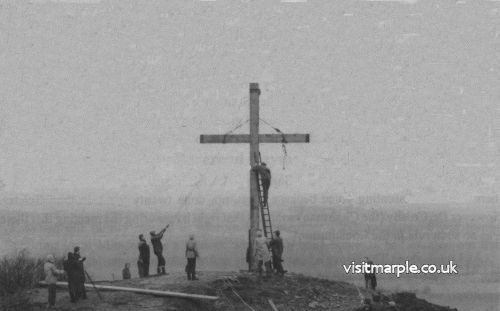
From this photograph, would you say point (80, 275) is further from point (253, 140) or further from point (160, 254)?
point (253, 140)

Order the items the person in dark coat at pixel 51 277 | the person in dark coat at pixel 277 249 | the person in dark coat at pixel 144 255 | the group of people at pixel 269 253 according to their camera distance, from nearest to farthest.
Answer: the person in dark coat at pixel 51 277 → the group of people at pixel 269 253 → the person in dark coat at pixel 277 249 → the person in dark coat at pixel 144 255

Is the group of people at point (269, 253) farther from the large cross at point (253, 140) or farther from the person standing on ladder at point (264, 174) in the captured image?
Result: the person standing on ladder at point (264, 174)

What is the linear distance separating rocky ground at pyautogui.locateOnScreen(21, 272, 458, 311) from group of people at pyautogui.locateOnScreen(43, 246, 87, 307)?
0.31 metres

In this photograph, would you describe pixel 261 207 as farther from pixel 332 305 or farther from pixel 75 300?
pixel 75 300

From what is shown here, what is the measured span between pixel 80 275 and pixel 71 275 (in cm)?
29

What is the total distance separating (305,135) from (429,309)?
317 inches

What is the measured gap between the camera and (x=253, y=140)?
80.7 feet

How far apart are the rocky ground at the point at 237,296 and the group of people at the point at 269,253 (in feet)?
1.34

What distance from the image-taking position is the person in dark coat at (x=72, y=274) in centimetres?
1928

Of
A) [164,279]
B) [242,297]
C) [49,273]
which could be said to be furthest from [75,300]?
[242,297]

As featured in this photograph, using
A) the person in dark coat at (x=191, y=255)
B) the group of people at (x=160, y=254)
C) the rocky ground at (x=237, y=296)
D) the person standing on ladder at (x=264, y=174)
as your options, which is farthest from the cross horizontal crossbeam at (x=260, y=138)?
the rocky ground at (x=237, y=296)

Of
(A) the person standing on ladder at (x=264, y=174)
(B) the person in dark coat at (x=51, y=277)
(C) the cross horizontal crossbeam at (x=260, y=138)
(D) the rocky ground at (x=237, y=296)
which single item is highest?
(C) the cross horizontal crossbeam at (x=260, y=138)

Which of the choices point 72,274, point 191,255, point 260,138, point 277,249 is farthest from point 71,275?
point 260,138

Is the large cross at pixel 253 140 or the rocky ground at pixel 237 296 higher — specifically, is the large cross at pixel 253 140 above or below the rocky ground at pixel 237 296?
above
